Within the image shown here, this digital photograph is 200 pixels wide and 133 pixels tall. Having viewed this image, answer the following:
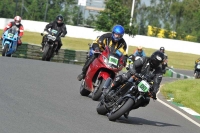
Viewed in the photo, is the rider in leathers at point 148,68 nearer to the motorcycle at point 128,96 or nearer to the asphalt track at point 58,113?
the motorcycle at point 128,96

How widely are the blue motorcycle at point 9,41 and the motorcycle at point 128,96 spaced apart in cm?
1177

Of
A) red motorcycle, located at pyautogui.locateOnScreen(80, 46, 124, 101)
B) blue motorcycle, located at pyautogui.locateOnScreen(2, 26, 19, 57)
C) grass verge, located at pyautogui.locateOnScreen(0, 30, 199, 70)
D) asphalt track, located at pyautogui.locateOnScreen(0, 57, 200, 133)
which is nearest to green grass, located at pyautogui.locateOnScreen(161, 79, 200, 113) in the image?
asphalt track, located at pyautogui.locateOnScreen(0, 57, 200, 133)

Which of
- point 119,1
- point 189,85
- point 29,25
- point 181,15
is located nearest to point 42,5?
point 29,25

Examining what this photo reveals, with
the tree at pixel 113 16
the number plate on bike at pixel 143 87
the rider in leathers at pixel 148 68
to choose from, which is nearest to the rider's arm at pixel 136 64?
the rider in leathers at pixel 148 68

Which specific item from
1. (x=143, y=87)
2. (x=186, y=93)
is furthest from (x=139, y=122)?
(x=186, y=93)

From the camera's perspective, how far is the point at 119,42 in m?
12.6

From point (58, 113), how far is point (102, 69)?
96.4 inches

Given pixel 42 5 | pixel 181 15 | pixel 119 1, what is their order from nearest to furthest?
pixel 119 1 → pixel 42 5 → pixel 181 15

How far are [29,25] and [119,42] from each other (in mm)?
41982

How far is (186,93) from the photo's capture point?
681 inches

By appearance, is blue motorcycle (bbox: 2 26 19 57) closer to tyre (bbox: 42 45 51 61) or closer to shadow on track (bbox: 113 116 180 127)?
tyre (bbox: 42 45 51 61)

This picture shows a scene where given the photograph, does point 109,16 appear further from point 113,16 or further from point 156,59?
point 156,59

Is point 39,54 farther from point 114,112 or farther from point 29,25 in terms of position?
point 29,25

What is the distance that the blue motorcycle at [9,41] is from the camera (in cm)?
2133
